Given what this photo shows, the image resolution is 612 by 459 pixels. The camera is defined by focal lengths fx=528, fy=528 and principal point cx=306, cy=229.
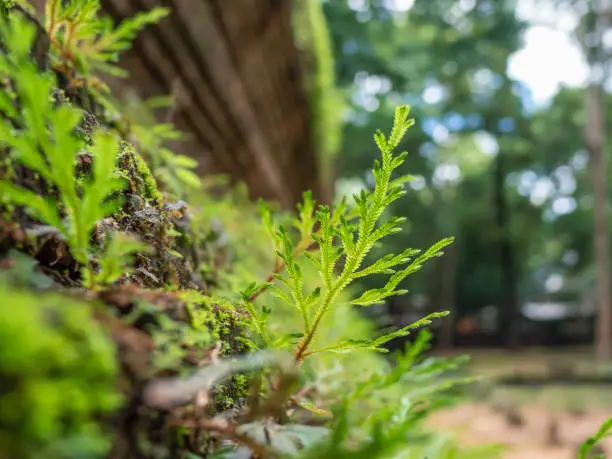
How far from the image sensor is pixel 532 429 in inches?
322

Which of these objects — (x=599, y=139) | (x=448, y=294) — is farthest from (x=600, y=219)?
(x=448, y=294)

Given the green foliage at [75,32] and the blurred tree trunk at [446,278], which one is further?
the blurred tree trunk at [446,278]

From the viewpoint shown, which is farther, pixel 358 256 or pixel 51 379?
pixel 358 256

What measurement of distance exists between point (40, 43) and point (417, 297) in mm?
25181

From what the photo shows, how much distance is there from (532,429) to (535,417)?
123 cm

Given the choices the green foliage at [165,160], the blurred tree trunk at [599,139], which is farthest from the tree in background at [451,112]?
the green foliage at [165,160]

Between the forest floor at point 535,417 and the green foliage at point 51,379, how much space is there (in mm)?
5174

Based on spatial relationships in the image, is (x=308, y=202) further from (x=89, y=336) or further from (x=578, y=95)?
(x=578, y=95)

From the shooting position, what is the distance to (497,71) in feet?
64.9

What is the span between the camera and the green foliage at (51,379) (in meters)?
0.30

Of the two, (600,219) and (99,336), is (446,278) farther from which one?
(99,336)

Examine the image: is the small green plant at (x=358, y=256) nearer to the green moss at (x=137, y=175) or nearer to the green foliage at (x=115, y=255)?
the green foliage at (x=115, y=255)

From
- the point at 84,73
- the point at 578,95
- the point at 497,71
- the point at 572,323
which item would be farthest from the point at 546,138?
the point at 84,73

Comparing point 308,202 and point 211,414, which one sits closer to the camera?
point 211,414
